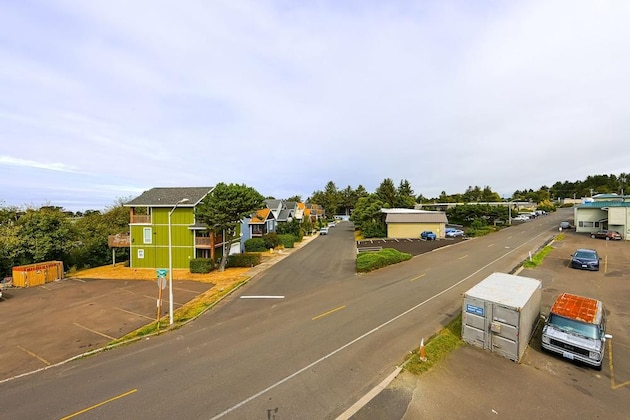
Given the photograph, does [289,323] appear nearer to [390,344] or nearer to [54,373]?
[390,344]

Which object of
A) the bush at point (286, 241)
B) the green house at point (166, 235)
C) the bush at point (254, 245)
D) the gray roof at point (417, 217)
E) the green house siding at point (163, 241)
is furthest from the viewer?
the gray roof at point (417, 217)

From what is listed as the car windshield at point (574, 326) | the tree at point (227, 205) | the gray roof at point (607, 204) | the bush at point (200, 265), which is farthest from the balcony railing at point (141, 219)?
the gray roof at point (607, 204)

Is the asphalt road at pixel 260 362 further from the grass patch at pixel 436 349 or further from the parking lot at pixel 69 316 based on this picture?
the parking lot at pixel 69 316

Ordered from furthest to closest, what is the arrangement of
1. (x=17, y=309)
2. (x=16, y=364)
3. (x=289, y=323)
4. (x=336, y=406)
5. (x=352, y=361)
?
(x=17, y=309), (x=289, y=323), (x=16, y=364), (x=352, y=361), (x=336, y=406)

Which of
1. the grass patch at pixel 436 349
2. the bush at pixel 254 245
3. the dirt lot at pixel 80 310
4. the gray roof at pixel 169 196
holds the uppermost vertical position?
the gray roof at pixel 169 196

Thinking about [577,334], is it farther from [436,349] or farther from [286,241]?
[286,241]

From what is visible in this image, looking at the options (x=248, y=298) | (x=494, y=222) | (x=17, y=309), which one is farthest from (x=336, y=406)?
(x=494, y=222)

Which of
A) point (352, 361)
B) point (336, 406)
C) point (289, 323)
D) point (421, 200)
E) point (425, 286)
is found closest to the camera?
point (336, 406)
